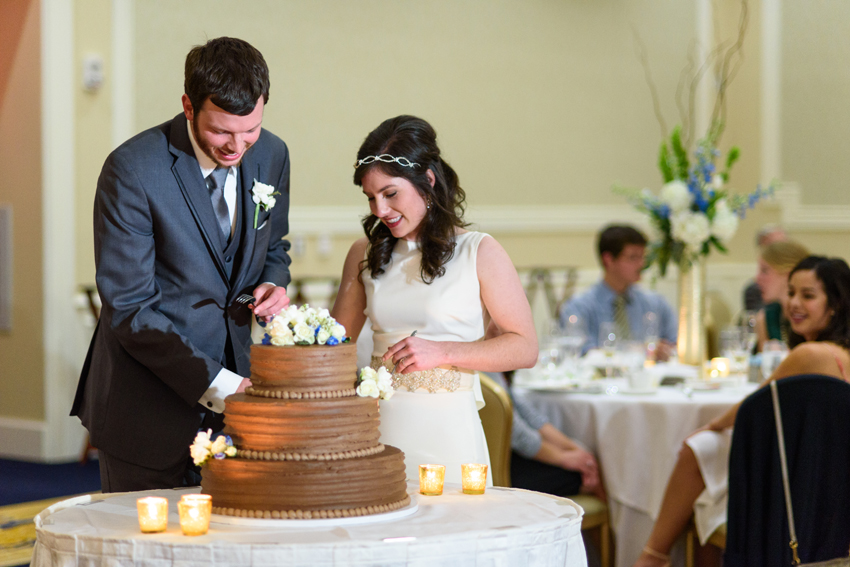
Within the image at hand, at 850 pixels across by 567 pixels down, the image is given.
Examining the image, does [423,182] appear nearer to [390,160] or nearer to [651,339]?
[390,160]

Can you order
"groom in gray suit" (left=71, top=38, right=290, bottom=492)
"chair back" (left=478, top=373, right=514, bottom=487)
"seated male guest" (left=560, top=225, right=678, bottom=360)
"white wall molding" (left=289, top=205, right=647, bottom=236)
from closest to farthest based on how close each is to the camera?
"groom in gray suit" (left=71, top=38, right=290, bottom=492)
"chair back" (left=478, top=373, right=514, bottom=487)
"seated male guest" (left=560, top=225, right=678, bottom=360)
"white wall molding" (left=289, top=205, right=647, bottom=236)

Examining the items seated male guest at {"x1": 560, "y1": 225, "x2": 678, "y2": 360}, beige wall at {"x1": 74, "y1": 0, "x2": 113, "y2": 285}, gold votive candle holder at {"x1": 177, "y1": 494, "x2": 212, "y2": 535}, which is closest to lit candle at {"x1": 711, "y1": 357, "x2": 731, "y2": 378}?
seated male guest at {"x1": 560, "y1": 225, "x2": 678, "y2": 360}

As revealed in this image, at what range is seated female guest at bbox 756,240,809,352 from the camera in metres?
5.32

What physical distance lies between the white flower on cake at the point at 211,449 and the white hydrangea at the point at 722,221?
3.27 metres

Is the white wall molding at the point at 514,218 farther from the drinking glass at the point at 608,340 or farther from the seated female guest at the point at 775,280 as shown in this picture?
the drinking glass at the point at 608,340

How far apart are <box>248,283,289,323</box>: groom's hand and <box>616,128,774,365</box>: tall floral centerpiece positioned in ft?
8.88

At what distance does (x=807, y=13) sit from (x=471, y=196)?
11.3 ft

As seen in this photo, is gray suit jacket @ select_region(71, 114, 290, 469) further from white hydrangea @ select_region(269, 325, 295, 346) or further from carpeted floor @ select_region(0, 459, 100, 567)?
carpeted floor @ select_region(0, 459, 100, 567)

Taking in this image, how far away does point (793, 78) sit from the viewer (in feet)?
28.1

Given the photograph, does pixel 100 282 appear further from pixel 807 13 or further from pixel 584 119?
pixel 807 13

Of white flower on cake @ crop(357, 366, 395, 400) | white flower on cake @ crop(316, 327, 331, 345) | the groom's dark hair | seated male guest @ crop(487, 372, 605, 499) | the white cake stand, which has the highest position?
the groom's dark hair

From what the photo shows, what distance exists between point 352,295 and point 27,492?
374 cm

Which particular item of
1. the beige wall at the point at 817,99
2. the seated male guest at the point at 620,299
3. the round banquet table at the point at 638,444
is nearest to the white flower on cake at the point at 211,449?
the round banquet table at the point at 638,444

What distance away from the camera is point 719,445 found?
12.3ft
